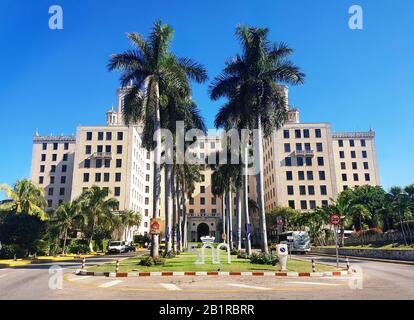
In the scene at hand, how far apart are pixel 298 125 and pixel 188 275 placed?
6781 cm

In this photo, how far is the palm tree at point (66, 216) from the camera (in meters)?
43.7

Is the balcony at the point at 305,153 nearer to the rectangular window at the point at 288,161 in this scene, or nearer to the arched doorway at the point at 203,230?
the rectangular window at the point at 288,161

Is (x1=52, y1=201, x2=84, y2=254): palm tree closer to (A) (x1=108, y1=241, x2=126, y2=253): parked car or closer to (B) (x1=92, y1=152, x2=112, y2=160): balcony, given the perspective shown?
(A) (x1=108, y1=241, x2=126, y2=253): parked car

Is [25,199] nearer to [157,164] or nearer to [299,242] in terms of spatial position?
[157,164]

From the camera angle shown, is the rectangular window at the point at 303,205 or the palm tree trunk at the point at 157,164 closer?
the palm tree trunk at the point at 157,164

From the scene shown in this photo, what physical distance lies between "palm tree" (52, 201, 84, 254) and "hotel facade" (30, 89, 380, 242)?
2851cm

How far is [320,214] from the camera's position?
51562mm

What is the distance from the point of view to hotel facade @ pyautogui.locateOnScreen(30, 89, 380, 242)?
75750 mm

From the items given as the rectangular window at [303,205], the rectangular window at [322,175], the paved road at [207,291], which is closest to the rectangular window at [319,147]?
the rectangular window at [322,175]

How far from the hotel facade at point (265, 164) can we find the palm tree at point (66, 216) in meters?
28.5

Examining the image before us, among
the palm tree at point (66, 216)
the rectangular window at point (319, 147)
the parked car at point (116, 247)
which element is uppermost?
the rectangular window at point (319, 147)

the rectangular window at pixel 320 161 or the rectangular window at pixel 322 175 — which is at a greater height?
the rectangular window at pixel 320 161
